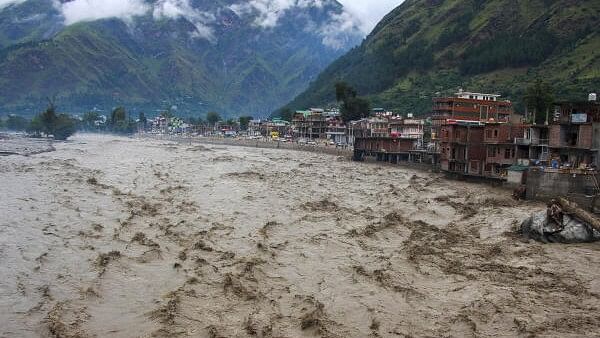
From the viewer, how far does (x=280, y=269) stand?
28.0m

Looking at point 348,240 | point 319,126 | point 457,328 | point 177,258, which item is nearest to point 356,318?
point 457,328

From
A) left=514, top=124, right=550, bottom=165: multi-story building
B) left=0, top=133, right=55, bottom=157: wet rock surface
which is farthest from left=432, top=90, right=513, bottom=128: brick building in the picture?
left=0, top=133, right=55, bottom=157: wet rock surface

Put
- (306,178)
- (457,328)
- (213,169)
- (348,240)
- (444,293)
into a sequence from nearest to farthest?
(457,328), (444,293), (348,240), (306,178), (213,169)

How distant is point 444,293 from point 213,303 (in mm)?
10055

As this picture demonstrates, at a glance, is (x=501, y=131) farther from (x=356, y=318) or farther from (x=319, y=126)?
(x=319, y=126)

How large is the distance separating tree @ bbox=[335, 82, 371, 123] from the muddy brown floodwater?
97.5 m

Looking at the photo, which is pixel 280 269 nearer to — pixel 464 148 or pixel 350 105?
pixel 464 148

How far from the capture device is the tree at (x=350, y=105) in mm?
150250

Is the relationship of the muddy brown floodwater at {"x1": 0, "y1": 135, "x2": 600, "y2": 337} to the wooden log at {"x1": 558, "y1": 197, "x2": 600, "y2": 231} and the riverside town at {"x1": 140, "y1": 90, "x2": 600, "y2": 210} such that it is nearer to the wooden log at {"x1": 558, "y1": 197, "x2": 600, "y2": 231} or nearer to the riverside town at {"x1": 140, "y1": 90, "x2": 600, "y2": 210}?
the wooden log at {"x1": 558, "y1": 197, "x2": 600, "y2": 231}

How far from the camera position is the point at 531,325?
21203 millimetres

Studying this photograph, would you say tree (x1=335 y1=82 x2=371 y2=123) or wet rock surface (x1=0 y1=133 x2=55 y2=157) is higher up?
tree (x1=335 y1=82 x2=371 y2=123)

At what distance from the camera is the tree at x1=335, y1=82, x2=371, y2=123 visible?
150 m

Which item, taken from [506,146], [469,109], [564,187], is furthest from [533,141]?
[469,109]

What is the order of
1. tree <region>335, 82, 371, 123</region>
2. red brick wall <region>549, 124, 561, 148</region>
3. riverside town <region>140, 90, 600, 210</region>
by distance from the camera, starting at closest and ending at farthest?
riverside town <region>140, 90, 600, 210</region>, red brick wall <region>549, 124, 561, 148</region>, tree <region>335, 82, 371, 123</region>
